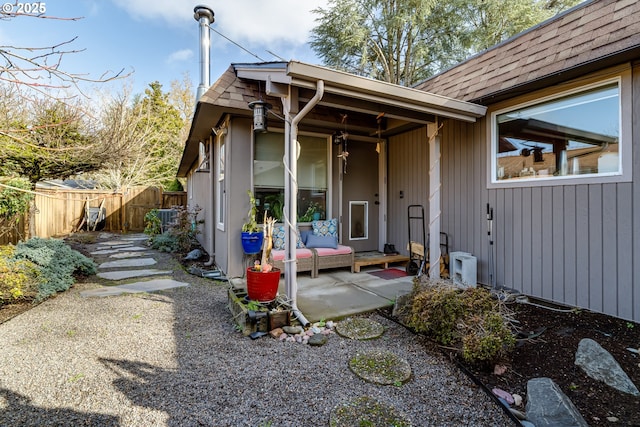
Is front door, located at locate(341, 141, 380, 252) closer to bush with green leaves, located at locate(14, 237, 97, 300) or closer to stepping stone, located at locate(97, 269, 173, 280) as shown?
stepping stone, located at locate(97, 269, 173, 280)

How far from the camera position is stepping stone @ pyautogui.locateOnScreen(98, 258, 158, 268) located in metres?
6.00

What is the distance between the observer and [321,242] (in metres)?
5.16

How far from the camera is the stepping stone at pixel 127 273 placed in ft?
16.8

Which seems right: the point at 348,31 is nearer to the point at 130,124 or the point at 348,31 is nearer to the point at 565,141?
the point at 130,124

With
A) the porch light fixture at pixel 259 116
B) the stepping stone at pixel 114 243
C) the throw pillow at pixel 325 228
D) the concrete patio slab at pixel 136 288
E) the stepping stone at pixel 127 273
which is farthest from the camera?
the stepping stone at pixel 114 243

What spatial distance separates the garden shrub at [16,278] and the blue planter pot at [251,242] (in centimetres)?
251

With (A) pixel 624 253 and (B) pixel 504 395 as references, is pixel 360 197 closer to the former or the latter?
(A) pixel 624 253

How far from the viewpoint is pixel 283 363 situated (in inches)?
97.7

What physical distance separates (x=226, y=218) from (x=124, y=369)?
271 centimetres

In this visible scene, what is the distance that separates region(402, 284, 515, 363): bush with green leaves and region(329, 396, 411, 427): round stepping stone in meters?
0.83

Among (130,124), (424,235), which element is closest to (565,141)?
(424,235)

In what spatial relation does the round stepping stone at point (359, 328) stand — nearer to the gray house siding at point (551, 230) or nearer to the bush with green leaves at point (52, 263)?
the gray house siding at point (551, 230)

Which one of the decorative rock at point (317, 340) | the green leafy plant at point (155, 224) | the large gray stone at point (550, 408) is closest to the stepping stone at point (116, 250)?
the green leafy plant at point (155, 224)
